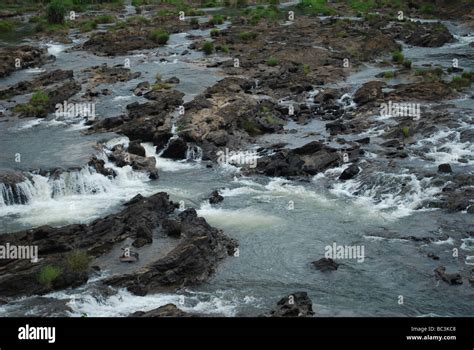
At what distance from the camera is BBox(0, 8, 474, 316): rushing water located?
17656mm

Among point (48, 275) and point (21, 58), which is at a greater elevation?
point (21, 58)

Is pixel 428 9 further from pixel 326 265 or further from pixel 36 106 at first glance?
pixel 326 265

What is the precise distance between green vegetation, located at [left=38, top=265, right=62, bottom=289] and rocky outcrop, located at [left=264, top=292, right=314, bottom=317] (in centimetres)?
616

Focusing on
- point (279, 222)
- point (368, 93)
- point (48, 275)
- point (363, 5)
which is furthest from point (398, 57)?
point (48, 275)

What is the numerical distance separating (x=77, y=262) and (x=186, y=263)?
3168mm

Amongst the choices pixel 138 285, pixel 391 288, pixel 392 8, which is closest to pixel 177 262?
pixel 138 285

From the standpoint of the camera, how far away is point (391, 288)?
1859 cm

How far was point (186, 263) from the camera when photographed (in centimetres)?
1966

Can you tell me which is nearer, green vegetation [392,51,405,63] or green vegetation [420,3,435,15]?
green vegetation [392,51,405,63]

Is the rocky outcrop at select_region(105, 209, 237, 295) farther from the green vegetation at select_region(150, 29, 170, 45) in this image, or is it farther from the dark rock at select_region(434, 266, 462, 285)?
the green vegetation at select_region(150, 29, 170, 45)

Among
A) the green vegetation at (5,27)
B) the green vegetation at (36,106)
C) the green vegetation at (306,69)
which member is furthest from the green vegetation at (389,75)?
the green vegetation at (5,27)

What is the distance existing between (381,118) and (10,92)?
2235 centimetres

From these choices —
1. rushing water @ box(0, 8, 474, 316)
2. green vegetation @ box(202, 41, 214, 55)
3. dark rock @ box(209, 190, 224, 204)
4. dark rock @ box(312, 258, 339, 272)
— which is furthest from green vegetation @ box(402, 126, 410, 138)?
green vegetation @ box(202, 41, 214, 55)
